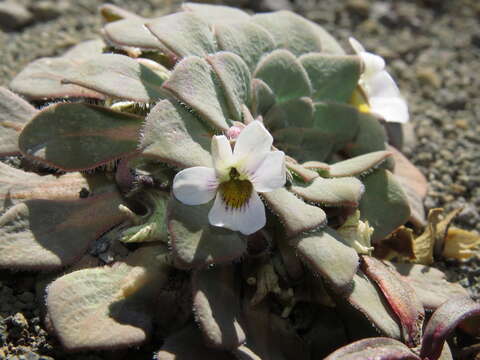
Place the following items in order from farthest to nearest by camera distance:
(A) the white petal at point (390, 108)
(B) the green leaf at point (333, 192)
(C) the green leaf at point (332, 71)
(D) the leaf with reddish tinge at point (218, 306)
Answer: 1. (A) the white petal at point (390, 108)
2. (C) the green leaf at point (332, 71)
3. (B) the green leaf at point (333, 192)
4. (D) the leaf with reddish tinge at point (218, 306)

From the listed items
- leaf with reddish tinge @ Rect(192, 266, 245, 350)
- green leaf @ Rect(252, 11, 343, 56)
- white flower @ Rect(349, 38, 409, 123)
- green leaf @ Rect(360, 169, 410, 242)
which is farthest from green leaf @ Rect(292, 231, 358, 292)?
green leaf @ Rect(252, 11, 343, 56)

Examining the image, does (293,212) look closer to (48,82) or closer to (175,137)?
A: (175,137)

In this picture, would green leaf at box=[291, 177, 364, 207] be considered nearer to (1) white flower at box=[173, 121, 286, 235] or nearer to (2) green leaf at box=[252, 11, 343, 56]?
(1) white flower at box=[173, 121, 286, 235]

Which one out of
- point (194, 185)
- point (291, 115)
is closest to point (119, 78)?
point (194, 185)

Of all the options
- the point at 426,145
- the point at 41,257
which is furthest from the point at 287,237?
the point at 426,145

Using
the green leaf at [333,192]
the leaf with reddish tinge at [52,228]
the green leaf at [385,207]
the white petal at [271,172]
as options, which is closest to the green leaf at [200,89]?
the white petal at [271,172]

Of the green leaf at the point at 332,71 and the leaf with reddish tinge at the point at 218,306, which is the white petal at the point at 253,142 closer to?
the leaf with reddish tinge at the point at 218,306
